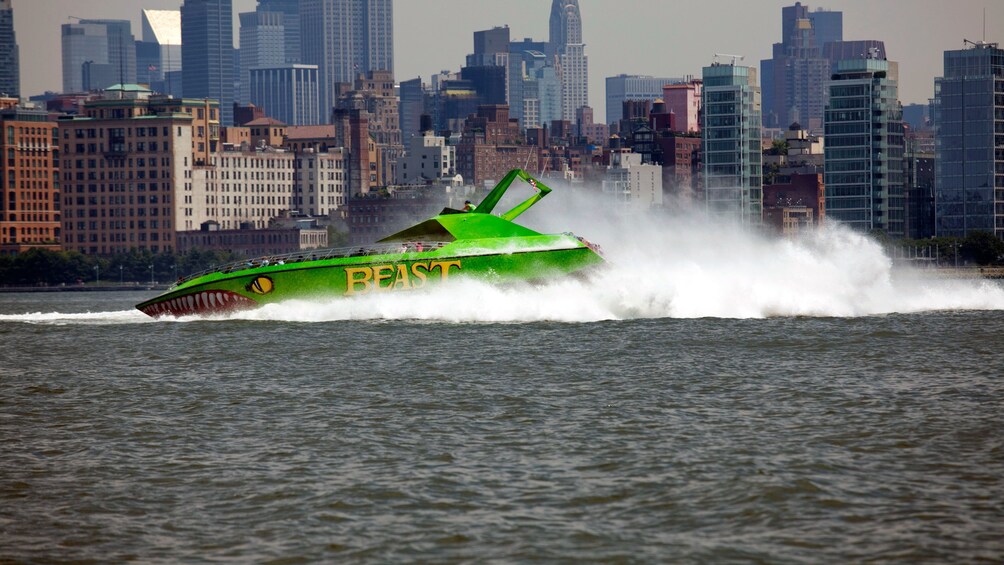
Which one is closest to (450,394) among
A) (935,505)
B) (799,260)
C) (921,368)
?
(921,368)

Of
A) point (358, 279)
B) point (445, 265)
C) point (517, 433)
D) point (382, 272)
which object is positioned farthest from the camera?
point (358, 279)

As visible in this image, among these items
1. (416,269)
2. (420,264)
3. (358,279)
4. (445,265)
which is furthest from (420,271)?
(358,279)

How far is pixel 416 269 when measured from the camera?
5644 centimetres

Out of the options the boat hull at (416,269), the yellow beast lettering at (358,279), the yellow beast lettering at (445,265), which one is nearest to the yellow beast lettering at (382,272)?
the boat hull at (416,269)

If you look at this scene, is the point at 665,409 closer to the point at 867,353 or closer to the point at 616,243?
the point at 867,353

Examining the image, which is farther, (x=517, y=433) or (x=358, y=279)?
(x=358, y=279)

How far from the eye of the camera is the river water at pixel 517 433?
23.7 m

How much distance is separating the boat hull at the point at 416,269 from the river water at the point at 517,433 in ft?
2.30

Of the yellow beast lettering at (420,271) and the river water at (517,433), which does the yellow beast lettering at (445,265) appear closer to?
the yellow beast lettering at (420,271)

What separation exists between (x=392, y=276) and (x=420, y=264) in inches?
43.0

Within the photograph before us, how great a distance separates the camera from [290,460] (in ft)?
97.7

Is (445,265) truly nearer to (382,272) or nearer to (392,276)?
(392,276)

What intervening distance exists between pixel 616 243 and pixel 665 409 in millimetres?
→ 33285

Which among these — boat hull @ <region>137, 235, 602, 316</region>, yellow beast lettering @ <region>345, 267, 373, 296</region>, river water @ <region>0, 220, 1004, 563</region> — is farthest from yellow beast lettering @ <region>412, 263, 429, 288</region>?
yellow beast lettering @ <region>345, 267, 373, 296</region>
